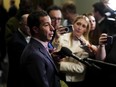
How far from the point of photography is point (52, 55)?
2.70 m

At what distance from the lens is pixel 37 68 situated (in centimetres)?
235

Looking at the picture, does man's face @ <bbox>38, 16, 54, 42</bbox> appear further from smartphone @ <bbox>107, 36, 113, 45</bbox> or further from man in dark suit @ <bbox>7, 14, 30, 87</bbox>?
man in dark suit @ <bbox>7, 14, 30, 87</bbox>

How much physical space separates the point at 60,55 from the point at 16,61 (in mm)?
1325

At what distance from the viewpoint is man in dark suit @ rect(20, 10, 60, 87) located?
2352 millimetres

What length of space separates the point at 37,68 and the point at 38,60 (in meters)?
0.06

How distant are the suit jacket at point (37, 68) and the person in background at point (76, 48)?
802 mm

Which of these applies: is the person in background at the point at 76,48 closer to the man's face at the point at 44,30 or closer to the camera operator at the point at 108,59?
the camera operator at the point at 108,59

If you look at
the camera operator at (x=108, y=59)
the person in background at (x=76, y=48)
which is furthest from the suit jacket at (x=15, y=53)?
the camera operator at (x=108, y=59)

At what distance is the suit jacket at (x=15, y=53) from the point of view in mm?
3713

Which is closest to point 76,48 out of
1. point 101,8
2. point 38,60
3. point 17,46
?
point 17,46

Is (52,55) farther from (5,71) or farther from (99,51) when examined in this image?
(5,71)

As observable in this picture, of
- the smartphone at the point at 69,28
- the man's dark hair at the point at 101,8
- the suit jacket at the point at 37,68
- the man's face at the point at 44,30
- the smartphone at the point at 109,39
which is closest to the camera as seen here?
the suit jacket at the point at 37,68

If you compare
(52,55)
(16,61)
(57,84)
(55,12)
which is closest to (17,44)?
(16,61)

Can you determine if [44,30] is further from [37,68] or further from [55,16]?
[55,16]
